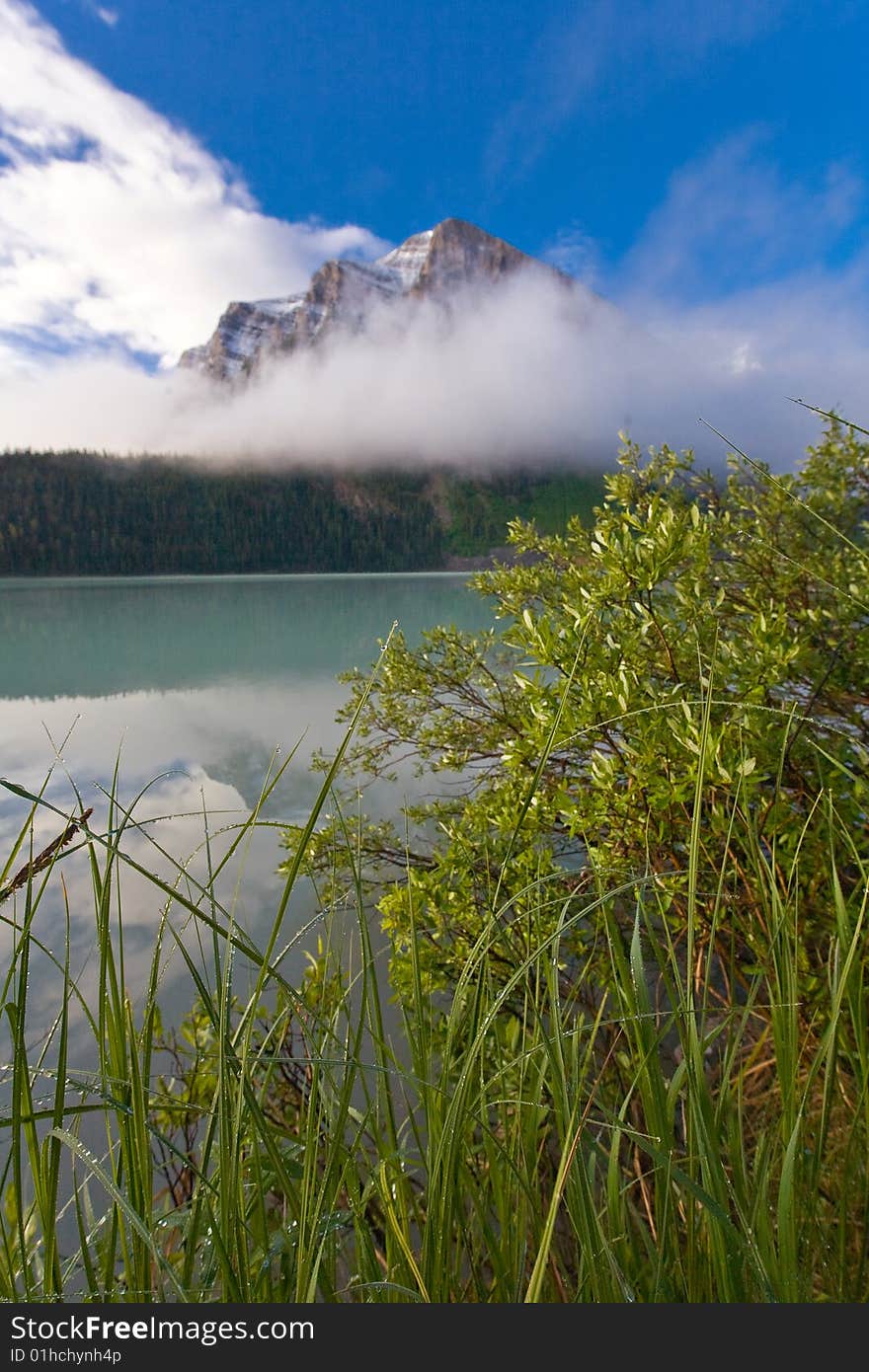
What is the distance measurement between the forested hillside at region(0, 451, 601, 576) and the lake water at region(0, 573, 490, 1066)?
54174 millimetres

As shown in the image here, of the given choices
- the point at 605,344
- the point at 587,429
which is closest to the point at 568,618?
the point at 587,429

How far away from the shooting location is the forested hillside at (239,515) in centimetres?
8475

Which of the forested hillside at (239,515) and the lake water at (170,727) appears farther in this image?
the forested hillside at (239,515)

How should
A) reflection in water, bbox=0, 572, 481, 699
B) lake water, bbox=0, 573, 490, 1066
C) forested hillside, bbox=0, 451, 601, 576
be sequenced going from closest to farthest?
lake water, bbox=0, 573, 490, 1066, reflection in water, bbox=0, 572, 481, 699, forested hillside, bbox=0, 451, 601, 576

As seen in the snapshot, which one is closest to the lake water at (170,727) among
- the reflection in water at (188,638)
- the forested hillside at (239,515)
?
the reflection in water at (188,638)

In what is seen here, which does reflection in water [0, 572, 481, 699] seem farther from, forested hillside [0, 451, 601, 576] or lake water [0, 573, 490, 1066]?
forested hillside [0, 451, 601, 576]

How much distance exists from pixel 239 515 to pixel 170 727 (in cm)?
9913

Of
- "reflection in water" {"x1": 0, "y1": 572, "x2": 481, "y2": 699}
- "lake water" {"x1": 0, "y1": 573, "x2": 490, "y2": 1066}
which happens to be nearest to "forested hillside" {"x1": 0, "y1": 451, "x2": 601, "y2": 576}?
"reflection in water" {"x1": 0, "y1": 572, "x2": 481, "y2": 699}

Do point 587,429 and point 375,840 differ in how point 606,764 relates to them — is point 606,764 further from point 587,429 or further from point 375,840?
point 587,429

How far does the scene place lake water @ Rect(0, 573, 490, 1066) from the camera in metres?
4.93

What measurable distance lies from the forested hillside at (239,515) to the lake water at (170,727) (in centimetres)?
5417

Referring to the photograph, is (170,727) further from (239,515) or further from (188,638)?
(239,515)

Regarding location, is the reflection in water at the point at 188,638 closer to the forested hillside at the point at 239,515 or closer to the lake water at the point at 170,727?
the lake water at the point at 170,727

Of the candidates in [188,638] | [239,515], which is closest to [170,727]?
[188,638]
